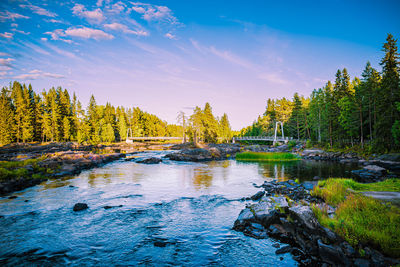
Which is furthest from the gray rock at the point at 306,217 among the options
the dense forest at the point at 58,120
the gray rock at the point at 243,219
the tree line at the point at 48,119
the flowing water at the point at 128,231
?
the tree line at the point at 48,119

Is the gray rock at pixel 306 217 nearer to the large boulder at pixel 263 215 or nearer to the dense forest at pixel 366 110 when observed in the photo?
the large boulder at pixel 263 215

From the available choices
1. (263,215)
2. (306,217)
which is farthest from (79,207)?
(306,217)

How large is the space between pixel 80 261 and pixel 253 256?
20.3 ft

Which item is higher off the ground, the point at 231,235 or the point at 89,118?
the point at 89,118

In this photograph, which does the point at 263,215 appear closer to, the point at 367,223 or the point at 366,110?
the point at 367,223

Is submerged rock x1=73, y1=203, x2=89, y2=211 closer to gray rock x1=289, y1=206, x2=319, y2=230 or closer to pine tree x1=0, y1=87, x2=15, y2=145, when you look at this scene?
gray rock x1=289, y1=206, x2=319, y2=230

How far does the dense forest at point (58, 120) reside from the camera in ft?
186

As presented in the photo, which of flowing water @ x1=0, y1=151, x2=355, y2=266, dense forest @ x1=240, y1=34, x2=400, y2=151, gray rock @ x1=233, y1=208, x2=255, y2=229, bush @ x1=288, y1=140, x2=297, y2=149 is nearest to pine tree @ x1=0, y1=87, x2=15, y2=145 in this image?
flowing water @ x1=0, y1=151, x2=355, y2=266

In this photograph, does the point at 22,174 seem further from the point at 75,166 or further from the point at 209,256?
the point at 209,256

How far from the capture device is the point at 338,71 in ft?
141

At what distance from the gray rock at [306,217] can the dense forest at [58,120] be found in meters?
62.7

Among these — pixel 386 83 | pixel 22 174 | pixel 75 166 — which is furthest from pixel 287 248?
pixel 386 83

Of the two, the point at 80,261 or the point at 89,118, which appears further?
the point at 89,118

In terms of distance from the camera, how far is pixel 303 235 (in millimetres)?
7324
